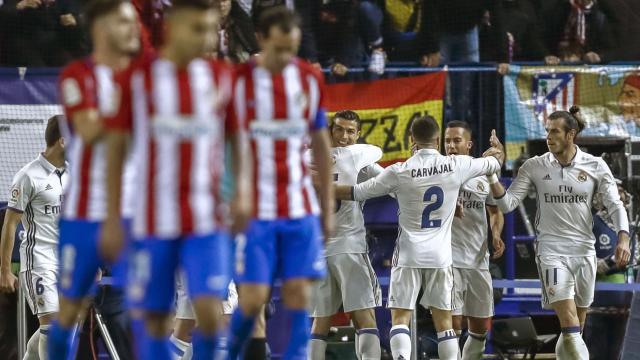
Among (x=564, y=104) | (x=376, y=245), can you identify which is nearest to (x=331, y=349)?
(x=376, y=245)

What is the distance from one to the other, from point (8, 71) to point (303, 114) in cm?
720

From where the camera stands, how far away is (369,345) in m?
10.5

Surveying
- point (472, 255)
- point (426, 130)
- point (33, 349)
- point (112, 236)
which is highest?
point (426, 130)

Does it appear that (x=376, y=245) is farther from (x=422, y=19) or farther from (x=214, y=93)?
(x=214, y=93)

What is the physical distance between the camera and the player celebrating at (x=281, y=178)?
23.8 feet

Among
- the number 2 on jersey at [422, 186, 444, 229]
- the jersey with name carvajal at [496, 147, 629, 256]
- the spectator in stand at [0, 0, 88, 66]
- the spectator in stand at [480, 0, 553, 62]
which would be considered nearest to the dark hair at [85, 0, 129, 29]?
the number 2 on jersey at [422, 186, 444, 229]

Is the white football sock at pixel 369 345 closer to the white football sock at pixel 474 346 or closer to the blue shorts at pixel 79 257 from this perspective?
the white football sock at pixel 474 346

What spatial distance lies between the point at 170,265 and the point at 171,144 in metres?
0.63

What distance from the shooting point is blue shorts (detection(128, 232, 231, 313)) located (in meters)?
6.07

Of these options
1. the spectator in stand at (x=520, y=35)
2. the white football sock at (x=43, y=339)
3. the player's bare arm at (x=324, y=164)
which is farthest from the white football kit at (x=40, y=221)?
the spectator in stand at (x=520, y=35)

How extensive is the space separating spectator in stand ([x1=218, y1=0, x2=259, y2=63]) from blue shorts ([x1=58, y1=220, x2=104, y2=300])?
23.6ft

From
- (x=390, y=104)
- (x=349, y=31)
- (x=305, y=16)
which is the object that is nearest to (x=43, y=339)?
(x=390, y=104)

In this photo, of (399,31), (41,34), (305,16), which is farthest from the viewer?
(399,31)

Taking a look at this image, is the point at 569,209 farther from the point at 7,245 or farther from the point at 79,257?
the point at 79,257
